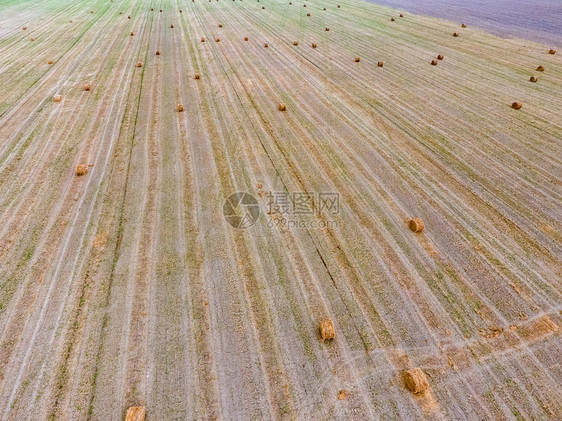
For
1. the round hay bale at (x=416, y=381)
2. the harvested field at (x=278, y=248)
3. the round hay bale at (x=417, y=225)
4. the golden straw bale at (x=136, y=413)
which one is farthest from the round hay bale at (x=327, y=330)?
the round hay bale at (x=417, y=225)

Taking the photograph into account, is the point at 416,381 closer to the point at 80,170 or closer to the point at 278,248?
the point at 278,248

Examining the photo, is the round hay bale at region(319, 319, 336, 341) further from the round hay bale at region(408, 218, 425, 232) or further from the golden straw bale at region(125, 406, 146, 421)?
the round hay bale at region(408, 218, 425, 232)

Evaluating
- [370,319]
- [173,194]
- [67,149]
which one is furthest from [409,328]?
[67,149]

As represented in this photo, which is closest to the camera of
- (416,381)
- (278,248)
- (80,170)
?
(416,381)

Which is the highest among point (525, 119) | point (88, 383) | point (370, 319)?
point (525, 119)

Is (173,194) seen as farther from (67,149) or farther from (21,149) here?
(21,149)

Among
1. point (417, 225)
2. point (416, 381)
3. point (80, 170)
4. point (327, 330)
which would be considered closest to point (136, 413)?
point (327, 330)
